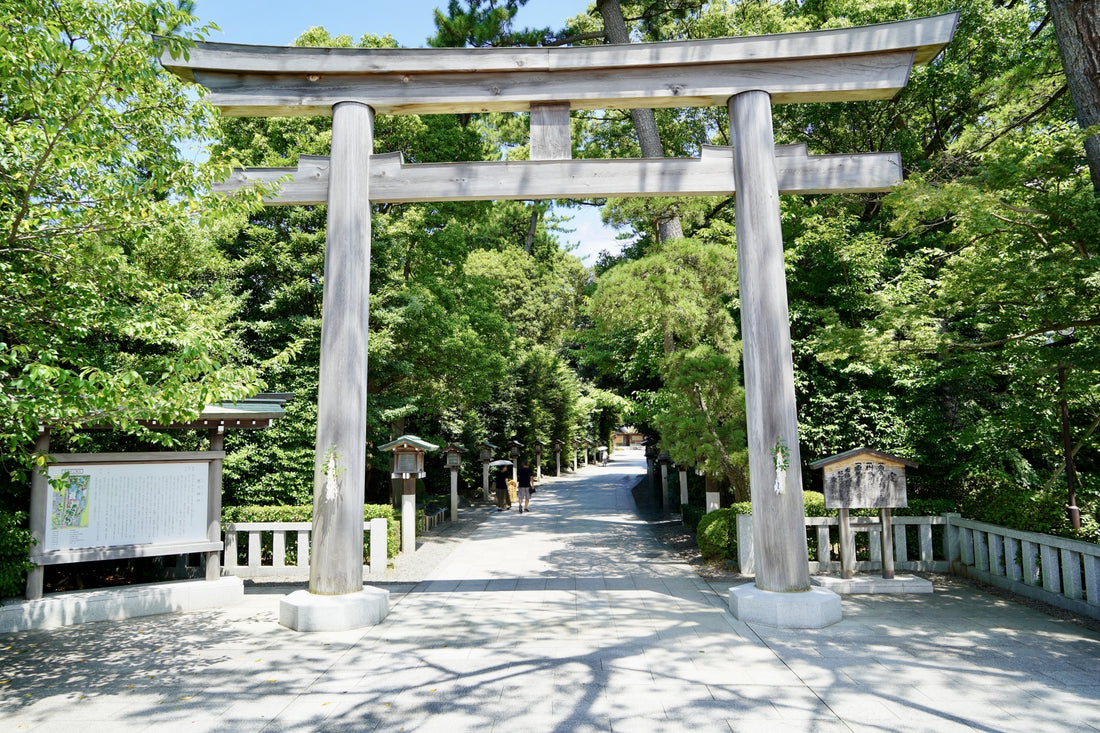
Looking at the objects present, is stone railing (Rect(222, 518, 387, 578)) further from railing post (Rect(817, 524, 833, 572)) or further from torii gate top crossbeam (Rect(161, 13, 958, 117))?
railing post (Rect(817, 524, 833, 572))

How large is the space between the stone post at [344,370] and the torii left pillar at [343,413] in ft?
0.03

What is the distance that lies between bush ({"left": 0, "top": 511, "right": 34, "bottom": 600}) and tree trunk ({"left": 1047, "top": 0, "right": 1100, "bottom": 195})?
37.4ft

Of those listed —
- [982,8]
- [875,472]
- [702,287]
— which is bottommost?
[875,472]

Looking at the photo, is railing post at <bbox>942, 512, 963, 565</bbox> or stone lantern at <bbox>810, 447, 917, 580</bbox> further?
railing post at <bbox>942, 512, 963, 565</bbox>

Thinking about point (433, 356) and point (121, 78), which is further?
point (433, 356)

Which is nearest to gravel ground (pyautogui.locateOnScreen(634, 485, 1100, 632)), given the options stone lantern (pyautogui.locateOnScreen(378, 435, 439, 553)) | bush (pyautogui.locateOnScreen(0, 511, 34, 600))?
stone lantern (pyautogui.locateOnScreen(378, 435, 439, 553))

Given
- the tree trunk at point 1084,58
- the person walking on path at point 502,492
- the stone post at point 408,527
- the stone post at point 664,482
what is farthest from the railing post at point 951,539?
the person walking on path at point 502,492

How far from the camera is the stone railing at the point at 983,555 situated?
640cm

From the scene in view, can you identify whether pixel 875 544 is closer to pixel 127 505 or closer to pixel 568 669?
pixel 568 669

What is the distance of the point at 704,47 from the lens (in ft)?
22.1

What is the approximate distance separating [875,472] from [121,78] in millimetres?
8542

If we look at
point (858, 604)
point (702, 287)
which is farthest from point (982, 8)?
point (858, 604)

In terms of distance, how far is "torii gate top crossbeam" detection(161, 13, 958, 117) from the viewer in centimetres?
666

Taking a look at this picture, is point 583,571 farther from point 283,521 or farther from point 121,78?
point 121,78
